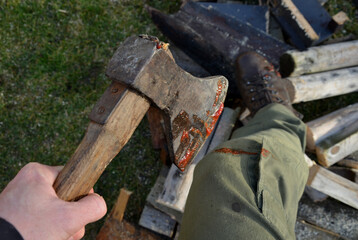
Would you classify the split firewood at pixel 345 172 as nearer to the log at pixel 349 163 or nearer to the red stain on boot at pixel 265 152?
the log at pixel 349 163

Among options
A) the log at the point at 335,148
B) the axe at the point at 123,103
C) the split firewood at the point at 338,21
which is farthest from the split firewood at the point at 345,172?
the axe at the point at 123,103

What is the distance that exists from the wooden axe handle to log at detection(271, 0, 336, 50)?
2.50 meters

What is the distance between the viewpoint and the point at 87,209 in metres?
1.38

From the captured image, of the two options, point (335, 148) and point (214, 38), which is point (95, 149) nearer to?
point (214, 38)

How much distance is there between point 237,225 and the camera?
1593 mm

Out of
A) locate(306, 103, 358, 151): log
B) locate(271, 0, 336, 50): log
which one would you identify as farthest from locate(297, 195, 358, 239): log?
locate(271, 0, 336, 50): log

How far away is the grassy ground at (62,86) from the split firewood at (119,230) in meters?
0.29

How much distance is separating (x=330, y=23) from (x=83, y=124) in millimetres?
3036

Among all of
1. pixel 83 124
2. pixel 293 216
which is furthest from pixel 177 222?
pixel 83 124

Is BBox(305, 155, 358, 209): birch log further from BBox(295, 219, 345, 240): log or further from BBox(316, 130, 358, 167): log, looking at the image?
BBox(295, 219, 345, 240): log

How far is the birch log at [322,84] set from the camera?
2.94 meters

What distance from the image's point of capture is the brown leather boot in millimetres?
2885

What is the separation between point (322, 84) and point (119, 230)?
2.53 meters

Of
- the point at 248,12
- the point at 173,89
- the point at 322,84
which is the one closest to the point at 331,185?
the point at 322,84
